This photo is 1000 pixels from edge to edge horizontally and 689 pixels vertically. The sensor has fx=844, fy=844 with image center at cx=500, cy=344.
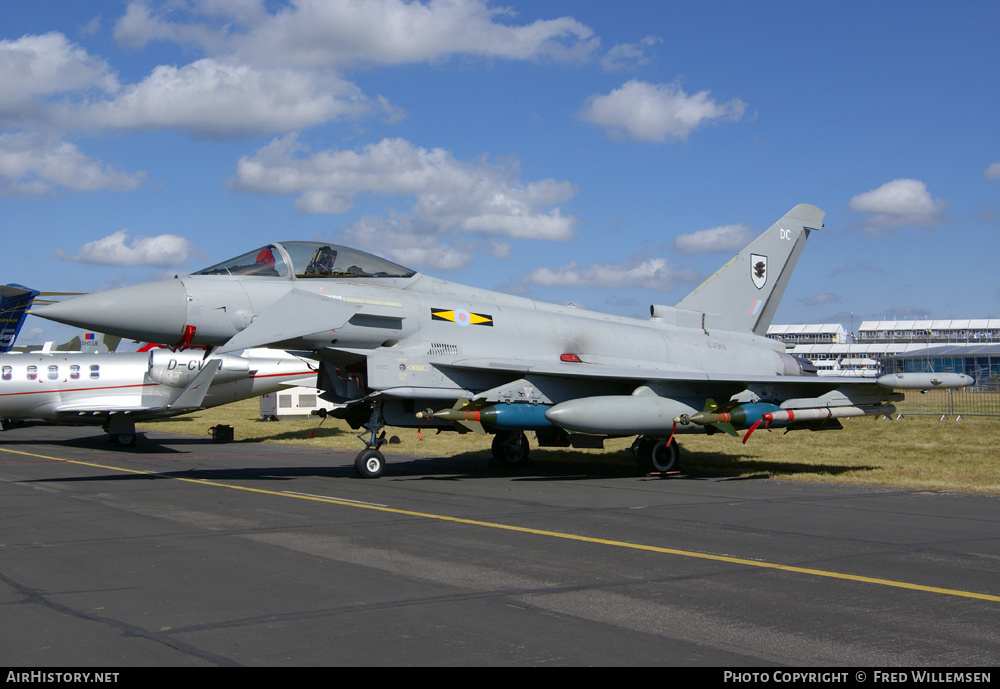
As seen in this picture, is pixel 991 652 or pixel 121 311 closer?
pixel 991 652

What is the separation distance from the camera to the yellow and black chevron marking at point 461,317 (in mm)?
14312

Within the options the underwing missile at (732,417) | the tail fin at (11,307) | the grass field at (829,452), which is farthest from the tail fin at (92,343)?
the underwing missile at (732,417)

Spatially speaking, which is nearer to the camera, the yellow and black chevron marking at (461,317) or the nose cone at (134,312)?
the nose cone at (134,312)

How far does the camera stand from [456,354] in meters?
14.2

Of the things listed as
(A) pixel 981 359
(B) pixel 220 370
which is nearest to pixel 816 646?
(B) pixel 220 370

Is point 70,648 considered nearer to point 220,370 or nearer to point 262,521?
point 262,521

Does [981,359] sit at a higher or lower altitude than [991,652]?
higher

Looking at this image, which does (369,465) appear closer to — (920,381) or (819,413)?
(819,413)

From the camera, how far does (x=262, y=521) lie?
9438 mm

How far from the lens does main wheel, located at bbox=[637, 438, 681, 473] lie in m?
15.6

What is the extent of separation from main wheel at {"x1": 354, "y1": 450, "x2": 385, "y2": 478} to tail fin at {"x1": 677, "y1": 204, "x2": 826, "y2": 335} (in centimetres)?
763

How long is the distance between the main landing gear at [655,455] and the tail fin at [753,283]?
12.2ft

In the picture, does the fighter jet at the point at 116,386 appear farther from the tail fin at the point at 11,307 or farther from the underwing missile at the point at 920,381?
the underwing missile at the point at 920,381

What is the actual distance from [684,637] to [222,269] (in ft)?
33.5
